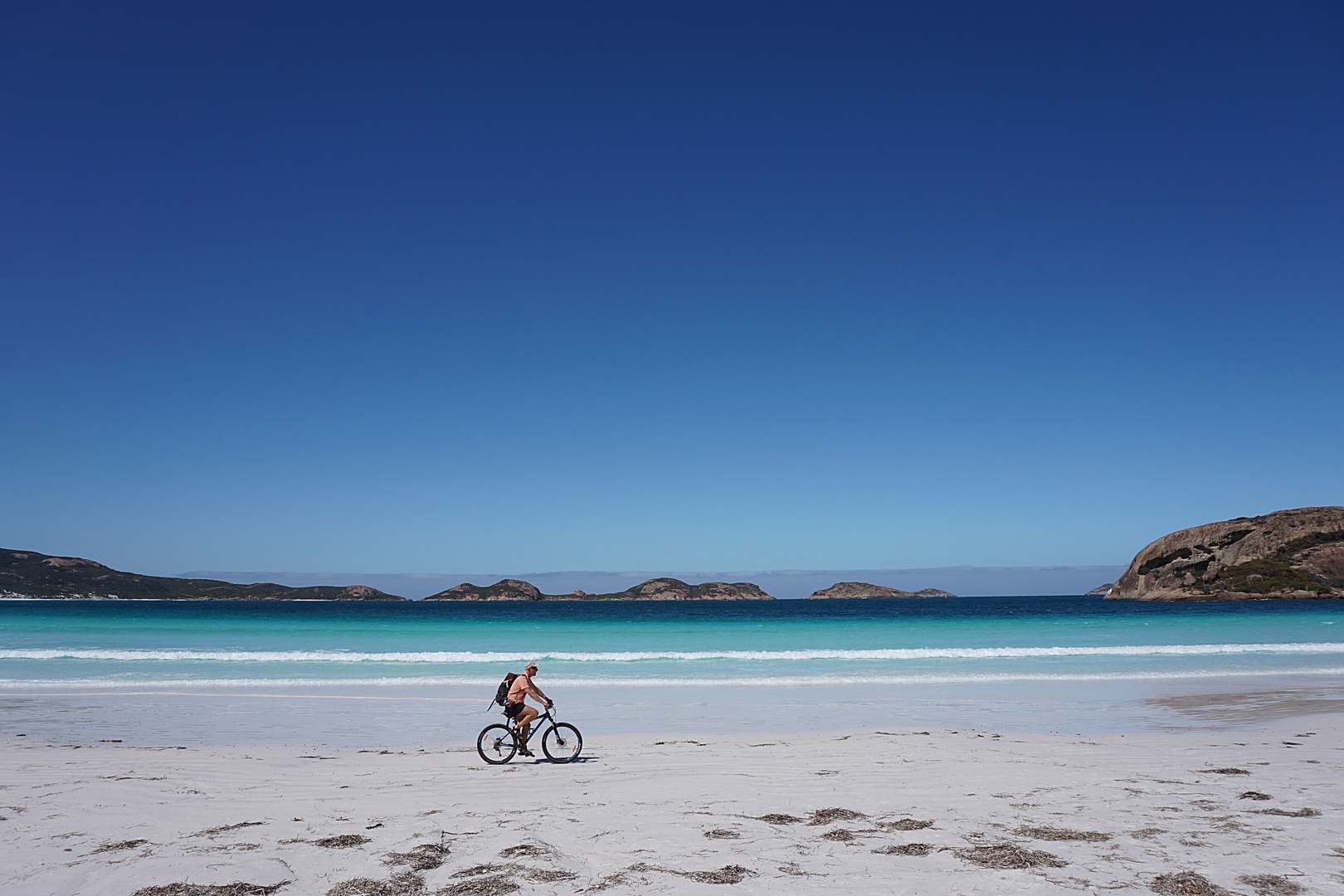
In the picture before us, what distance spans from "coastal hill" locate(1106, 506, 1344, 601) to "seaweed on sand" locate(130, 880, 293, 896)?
95284mm

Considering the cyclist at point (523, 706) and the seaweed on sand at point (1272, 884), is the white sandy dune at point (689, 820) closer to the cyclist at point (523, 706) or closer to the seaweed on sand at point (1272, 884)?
the seaweed on sand at point (1272, 884)

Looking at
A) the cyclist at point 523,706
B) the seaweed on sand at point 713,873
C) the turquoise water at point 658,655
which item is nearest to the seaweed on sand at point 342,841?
the seaweed on sand at point 713,873

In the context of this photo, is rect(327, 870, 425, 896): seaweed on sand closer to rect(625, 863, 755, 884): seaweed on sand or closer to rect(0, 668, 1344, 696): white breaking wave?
rect(625, 863, 755, 884): seaweed on sand

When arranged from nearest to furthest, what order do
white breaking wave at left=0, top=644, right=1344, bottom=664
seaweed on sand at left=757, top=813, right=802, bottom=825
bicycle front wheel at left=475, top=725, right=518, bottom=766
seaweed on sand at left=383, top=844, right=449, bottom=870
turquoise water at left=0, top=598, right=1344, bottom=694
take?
seaweed on sand at left=383, top=844, right=449, bottom=870
seaweed on sand at left=757, top=813, right=802, bottom=825
bicycle front wheel at left=475, top=725, right=518, bottom=766
turquoise water at left=0, top=598, right=1344, bottom=694
white breaking wave at left=0, top=644, right=1344, bottom=664

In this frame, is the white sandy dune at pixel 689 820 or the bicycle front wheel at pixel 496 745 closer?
the white sandy dune at pixel 689 820

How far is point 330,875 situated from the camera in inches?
222

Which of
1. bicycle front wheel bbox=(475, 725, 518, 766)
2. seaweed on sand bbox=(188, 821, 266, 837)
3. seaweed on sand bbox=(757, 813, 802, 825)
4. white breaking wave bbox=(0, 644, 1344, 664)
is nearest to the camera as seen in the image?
seaweed on sand bbox=(188, 821, 266, 837)

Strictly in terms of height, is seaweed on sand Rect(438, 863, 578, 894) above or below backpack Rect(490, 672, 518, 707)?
below

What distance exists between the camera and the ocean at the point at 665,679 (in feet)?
45.6

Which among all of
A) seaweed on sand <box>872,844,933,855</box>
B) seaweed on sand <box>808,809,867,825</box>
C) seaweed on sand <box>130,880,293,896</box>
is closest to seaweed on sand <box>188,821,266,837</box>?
seaweed on sand <box>130,880,293,896</box>

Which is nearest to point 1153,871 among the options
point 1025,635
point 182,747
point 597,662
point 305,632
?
point 182,747

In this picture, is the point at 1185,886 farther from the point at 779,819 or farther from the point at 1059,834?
the point at 779,819

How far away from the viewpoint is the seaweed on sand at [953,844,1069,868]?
18.9ft

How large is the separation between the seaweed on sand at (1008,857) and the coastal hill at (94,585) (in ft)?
460
